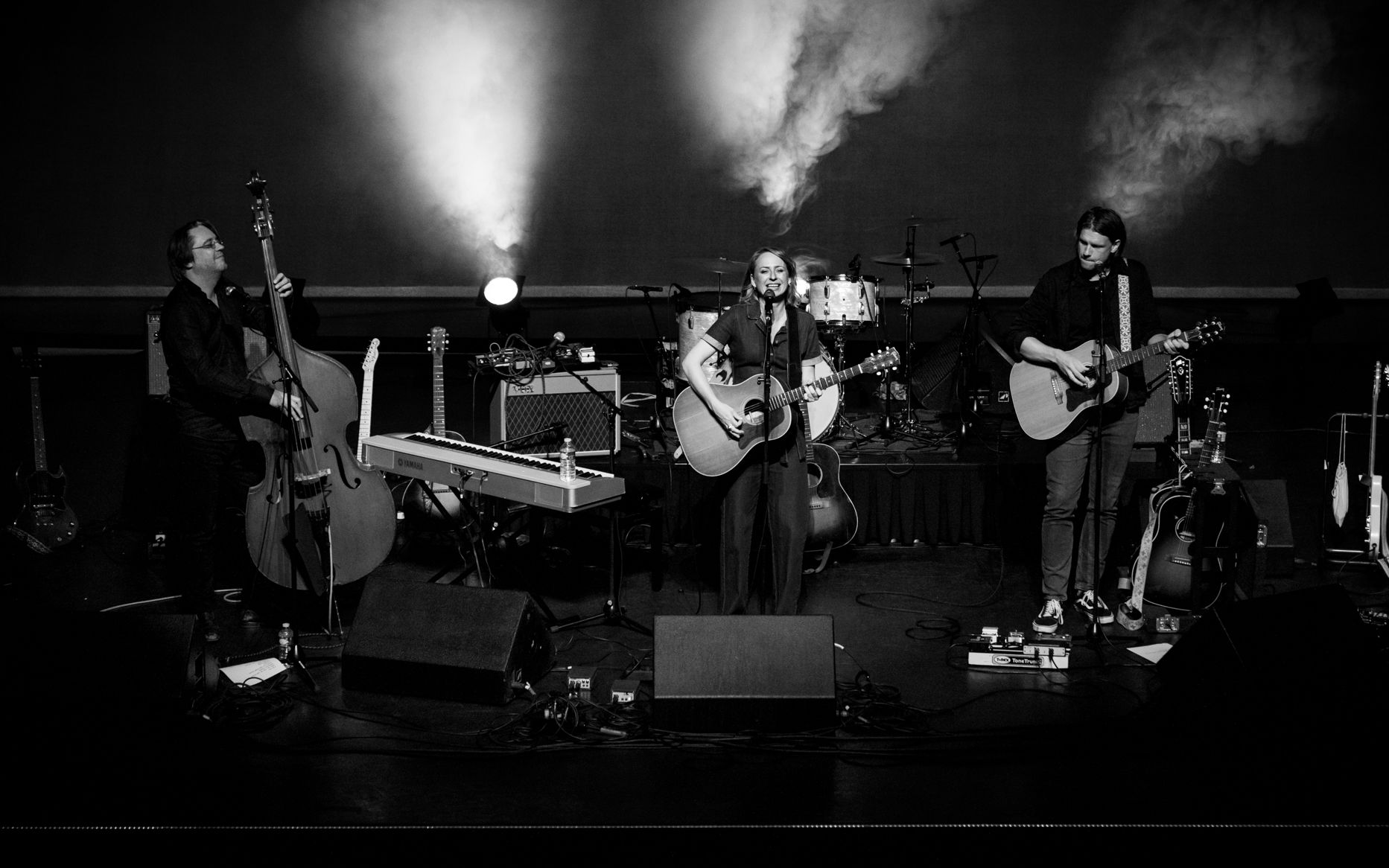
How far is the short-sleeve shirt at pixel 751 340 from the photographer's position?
14.3 ft

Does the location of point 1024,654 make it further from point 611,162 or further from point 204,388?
point 611,162

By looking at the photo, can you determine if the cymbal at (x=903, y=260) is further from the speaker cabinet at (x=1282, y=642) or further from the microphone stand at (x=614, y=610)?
the speaker cabinet at (x=1282, y=642)

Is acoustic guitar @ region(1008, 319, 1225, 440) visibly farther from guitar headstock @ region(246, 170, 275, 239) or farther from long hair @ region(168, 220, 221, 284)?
long hair @ region(168, 220, 221, 284)

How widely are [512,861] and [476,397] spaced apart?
589cm

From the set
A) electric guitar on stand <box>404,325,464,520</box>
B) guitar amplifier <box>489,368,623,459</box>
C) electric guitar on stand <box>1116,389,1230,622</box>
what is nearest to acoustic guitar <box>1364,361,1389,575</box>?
electric guitar on stand <box>1116,389,1230,622</box>

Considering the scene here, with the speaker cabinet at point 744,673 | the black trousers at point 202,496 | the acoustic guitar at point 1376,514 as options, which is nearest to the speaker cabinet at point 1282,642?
the speaker cabinet at point 744,673

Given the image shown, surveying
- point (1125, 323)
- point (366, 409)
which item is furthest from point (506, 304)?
point (1125, 323)

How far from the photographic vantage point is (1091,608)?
193 inches

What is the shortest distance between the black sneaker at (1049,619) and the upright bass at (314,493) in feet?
10.3

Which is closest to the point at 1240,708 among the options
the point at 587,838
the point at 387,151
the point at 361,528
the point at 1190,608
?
the point at 1190,608

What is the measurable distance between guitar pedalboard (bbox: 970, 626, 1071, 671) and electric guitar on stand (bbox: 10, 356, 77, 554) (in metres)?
5.61

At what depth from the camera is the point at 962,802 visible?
10.2 ft

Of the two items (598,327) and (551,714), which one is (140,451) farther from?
(551,714)

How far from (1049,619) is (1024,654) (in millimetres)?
468
